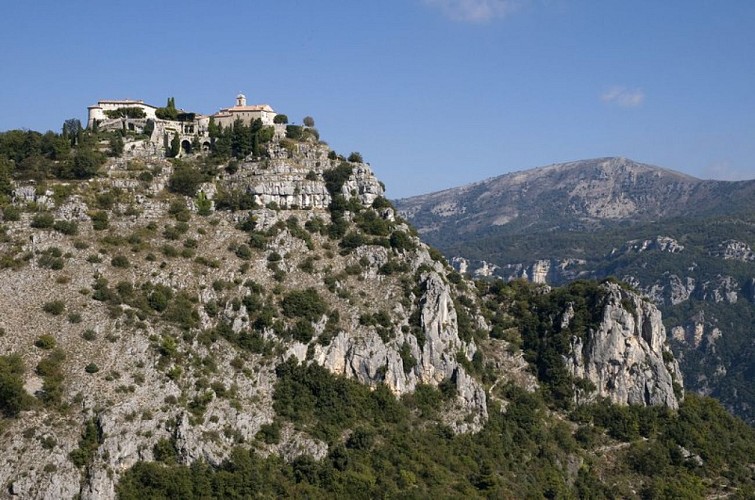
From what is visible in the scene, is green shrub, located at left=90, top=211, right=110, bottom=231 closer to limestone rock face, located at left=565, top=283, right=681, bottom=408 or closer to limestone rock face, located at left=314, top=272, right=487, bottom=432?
limestone rock face, located at left=314, top=272, right=487, bottom=432

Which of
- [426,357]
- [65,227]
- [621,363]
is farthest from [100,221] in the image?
[621,363]

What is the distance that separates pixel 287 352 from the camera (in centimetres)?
9456

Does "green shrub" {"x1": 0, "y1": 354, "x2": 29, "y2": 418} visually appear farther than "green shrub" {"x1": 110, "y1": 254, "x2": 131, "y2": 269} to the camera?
No

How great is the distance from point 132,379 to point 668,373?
69.7 metres

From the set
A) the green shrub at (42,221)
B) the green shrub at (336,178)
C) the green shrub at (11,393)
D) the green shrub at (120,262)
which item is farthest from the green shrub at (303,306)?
the green shrub at (11,393)

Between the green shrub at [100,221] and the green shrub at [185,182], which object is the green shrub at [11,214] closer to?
the green shrub at [100,221]

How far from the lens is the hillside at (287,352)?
80.2m

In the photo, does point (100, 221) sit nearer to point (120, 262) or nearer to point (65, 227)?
point (65, 227)

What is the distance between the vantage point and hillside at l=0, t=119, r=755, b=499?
8025 cm

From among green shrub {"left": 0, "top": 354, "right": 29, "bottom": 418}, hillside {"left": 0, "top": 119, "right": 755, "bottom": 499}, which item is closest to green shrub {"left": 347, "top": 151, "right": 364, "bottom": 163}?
hillside {"left": 0, "top": 119, "right": 755, "bottom": 499}

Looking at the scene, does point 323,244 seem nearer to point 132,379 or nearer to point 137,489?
point 132,379

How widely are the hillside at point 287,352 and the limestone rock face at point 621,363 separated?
26cm

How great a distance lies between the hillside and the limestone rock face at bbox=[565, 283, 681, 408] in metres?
0.26

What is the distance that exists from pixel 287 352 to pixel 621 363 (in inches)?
1790
